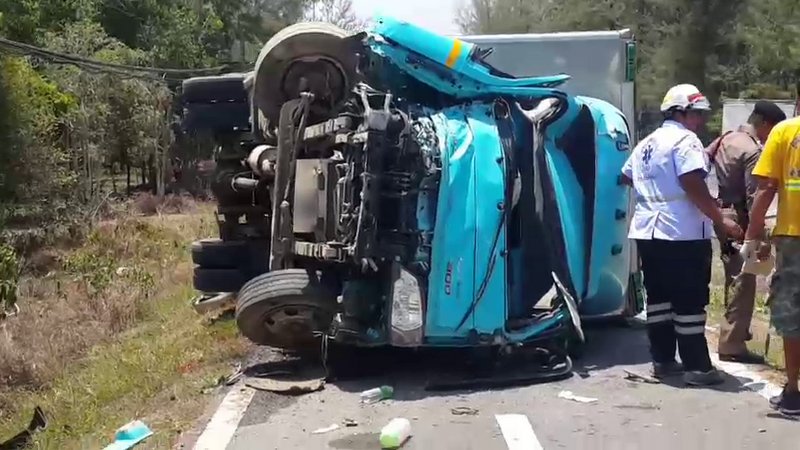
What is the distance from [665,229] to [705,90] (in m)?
35.7

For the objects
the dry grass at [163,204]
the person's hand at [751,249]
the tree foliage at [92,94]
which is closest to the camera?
the person's hand at [751,249]

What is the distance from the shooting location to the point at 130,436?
658cm

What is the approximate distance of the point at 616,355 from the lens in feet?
26.6

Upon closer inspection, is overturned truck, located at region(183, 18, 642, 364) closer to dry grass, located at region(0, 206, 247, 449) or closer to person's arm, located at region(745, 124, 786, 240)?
dry grass, located at region(0, 206, 247, 449)

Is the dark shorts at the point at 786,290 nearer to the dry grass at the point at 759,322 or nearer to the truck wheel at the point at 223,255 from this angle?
the dry grass at the point at 759,322

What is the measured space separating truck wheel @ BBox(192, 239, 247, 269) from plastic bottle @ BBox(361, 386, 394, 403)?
2.89 metres

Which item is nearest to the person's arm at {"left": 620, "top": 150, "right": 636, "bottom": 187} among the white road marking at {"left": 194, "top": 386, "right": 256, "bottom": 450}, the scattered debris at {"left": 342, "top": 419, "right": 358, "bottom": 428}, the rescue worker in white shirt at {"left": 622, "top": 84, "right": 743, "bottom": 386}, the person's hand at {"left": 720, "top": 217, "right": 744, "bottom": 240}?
the rescue worker in white shirt at {"left": 622, "top": 84, "right": 743, "bottom": 386}

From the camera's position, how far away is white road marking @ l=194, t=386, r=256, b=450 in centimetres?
623

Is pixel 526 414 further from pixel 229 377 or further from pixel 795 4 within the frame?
pixel 795 4

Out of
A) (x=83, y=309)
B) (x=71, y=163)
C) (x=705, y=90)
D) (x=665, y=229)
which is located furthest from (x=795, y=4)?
(x=665, y=229)

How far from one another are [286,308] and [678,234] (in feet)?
8.73

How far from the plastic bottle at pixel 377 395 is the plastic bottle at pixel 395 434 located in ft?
2.46

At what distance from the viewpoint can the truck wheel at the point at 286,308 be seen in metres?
7.46

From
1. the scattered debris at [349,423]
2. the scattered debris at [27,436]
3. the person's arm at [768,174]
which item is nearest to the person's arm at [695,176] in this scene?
the person's arm at [768,174]
